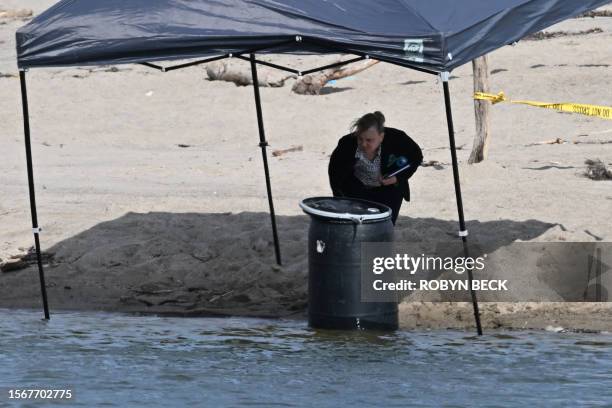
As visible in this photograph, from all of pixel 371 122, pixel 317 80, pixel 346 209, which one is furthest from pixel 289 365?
pixel 317 80

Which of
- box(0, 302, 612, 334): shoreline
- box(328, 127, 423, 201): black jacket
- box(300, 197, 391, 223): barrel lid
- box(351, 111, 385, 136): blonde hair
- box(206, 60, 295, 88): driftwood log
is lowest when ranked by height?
box(0, 302, 612, 334): shoreline

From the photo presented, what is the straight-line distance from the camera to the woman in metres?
8.83

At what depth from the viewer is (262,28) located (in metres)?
8.02

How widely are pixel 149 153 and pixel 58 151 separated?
1205mm

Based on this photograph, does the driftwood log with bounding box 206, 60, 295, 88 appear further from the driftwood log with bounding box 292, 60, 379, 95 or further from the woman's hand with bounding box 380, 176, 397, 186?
the woman's hand with bounding box 380, 176, 397, 186

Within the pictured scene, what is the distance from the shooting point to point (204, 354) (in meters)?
8.22

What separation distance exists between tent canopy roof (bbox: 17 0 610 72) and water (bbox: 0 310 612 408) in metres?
1.85

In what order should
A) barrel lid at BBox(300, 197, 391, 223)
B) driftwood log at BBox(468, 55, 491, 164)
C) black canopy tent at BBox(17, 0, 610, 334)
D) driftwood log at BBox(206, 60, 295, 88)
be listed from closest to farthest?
black canopy tent at BBox(17, 0, 610, 334), barrel lid at BBox(300, 197, 391, 223), driftwood log at BBox(468, 55, 491, 164), driftwood log at BBox(206, 60, 295, 88)

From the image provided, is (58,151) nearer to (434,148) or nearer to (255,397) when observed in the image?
(434,148)

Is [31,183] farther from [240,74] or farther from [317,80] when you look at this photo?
[240,74]

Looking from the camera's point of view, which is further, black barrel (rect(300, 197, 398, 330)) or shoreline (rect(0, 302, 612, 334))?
shoreline (rect(0, 302, 612, 334))

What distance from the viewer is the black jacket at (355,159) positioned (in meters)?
8.89

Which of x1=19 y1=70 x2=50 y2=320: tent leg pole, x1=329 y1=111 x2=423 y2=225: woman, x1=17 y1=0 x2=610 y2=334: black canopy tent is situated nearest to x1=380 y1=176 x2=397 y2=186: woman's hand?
x1=329 y1=111 x2=423 y2=225: woman

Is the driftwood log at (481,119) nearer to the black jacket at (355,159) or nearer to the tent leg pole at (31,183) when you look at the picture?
the black jacket at (355,159)
